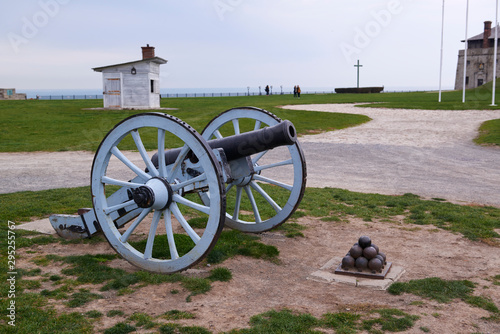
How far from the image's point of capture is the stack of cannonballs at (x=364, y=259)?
589cm

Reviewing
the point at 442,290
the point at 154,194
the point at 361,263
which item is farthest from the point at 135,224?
the point at 442,290

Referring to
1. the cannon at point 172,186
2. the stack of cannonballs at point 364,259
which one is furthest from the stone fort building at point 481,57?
the stack of cannonballs at point 364,259

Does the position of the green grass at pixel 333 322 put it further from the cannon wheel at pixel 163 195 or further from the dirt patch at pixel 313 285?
the cannon wheel at pixel 163 195

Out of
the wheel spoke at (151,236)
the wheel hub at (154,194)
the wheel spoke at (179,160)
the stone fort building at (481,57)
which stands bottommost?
the wheel spoke at (151,236)

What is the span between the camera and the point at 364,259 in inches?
235

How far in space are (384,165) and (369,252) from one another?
9593mm

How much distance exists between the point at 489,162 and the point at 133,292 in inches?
525

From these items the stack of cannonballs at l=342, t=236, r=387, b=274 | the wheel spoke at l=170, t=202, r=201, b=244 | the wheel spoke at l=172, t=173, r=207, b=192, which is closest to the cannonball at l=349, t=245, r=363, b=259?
the stack of cannonballs at l=342, t=236, r=387, b=274

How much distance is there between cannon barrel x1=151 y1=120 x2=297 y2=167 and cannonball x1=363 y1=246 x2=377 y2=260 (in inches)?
60.6

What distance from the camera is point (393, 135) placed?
907 inches

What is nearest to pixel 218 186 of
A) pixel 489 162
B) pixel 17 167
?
pixel 17 167

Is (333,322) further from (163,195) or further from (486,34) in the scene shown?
(486,34)

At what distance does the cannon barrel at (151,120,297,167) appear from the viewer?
5934 millimetres

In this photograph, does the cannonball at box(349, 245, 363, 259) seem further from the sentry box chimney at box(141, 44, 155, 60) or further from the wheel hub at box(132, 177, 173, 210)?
the sentry box chimney at box(141, 44, 155, 60)
